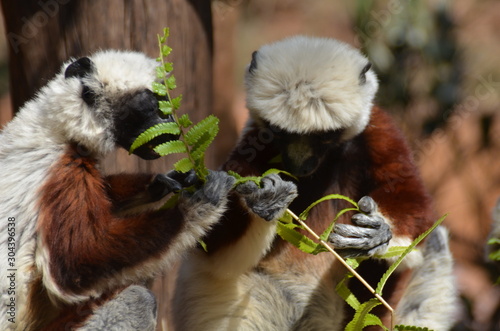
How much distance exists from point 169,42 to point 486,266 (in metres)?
5.42

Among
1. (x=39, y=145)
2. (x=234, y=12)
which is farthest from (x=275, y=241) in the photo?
(x=234, y=12)

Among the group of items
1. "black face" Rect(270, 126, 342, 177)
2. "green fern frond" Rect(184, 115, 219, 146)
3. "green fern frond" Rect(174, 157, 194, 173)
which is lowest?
"black face" Rect(270, 126, 342, 177)

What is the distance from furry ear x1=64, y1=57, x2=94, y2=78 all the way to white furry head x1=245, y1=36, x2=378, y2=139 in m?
1.36

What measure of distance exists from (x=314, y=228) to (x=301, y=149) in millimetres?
919

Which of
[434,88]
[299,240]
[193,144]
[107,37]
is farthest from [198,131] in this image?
[434,88]

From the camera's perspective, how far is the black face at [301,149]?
203 inches

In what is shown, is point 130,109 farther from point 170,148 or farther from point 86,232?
point 86,232

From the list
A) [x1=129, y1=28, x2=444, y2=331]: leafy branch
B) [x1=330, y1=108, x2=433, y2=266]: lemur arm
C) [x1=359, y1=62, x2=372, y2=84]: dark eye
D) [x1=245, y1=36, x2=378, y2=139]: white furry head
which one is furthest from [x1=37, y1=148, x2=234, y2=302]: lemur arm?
[x1=359, y1=62, x2=372, y2=84]: dark eye

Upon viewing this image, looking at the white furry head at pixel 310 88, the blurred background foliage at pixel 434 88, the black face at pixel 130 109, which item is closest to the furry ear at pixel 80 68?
the black face at pixel 130 109

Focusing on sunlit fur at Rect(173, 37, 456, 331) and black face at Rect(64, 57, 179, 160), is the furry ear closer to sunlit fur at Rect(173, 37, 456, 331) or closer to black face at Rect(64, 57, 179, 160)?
black face at Rect(64, 57, 179, 160)

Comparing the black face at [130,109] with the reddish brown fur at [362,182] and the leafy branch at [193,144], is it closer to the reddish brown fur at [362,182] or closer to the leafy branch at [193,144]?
the leafy branch at [193,144]

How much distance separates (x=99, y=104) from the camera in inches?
195

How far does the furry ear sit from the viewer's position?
4.94m

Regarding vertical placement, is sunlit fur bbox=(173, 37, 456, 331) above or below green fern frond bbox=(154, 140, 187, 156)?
below
